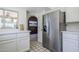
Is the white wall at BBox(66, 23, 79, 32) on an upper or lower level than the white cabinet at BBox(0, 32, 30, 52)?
upper

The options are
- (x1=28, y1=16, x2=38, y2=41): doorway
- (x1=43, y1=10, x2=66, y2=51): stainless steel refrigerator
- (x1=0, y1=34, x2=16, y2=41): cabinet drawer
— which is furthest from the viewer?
(x1=43, y1=10, x2=66, y2=51): stainless steel refrigerator

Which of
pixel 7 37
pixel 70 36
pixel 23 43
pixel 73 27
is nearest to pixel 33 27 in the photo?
pixel 23 43

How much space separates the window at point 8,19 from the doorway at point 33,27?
0.22 metres

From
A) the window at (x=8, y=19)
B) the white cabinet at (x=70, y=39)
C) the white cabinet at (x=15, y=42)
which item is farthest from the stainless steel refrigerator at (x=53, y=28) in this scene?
the window at (x=8, y=19)

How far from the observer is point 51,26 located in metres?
1.56

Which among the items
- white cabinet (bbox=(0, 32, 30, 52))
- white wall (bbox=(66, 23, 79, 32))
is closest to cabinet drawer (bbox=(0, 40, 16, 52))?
white cabinet (bbox=(0, 32, 30, 52))

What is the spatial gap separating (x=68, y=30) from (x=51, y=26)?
1.02ft

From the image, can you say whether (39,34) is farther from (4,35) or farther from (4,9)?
(4,9)

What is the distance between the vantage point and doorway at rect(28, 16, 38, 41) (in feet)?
4.26

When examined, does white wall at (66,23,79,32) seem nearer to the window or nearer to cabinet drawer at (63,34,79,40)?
cabinet drawer at (63,34,79,40)

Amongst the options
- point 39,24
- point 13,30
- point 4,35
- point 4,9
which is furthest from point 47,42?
point 4,9

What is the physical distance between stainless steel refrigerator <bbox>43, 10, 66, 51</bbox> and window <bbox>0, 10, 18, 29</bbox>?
1.72ft

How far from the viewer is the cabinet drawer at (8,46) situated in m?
1.15

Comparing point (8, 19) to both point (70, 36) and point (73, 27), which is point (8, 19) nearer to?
point (70, 36)
